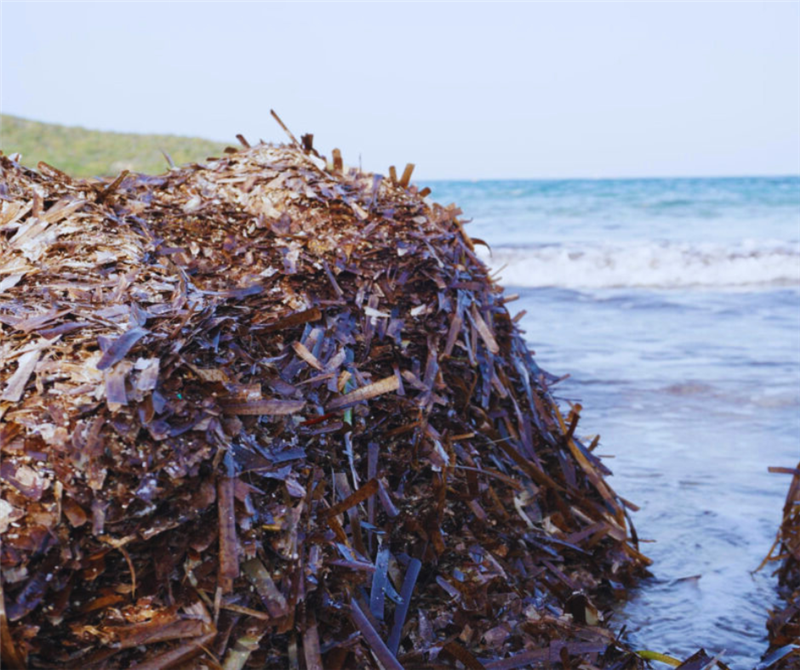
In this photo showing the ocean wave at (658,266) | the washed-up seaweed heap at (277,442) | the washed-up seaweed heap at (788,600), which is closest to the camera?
the washed-up seaweed heap at (277,442)

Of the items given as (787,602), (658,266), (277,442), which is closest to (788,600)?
(787,602)

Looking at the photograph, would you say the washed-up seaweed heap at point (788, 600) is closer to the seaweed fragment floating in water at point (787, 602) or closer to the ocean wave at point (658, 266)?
the seaweed fragment floating in water at point (787, 602)

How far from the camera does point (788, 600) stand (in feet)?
9.54

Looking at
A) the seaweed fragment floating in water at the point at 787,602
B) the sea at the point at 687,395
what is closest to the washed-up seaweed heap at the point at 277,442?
the sea at the point at 687,395

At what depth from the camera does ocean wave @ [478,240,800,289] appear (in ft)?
46.0

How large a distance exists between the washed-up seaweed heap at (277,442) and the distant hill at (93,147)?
771 inches

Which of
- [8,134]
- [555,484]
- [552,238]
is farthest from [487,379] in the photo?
[8,134]

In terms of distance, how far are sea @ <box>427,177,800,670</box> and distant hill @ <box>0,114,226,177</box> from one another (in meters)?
12.8

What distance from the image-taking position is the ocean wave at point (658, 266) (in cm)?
1401

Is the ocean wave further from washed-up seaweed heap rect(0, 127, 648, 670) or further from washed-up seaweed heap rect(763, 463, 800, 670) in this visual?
washed-up seaweed heap rect(0, 127, 648, 670)

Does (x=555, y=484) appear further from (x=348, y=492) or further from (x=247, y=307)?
(x=247, y=307)

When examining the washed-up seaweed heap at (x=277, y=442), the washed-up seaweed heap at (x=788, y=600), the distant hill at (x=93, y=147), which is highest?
the distant hill at (x=93, y=147)

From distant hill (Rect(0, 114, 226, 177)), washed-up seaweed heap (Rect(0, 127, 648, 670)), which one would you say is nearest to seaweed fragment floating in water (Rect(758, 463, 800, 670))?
washed-up seaweed heap (Rect(0, 127, 648, 670))

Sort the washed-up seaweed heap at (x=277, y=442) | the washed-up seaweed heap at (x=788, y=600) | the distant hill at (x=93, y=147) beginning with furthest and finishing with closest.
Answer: the distant hill at (x=93, y=147) → the washed-up seaweed heap at (x=788, y=600) → the washed-up seaweed heap at (x=277, y=442)
